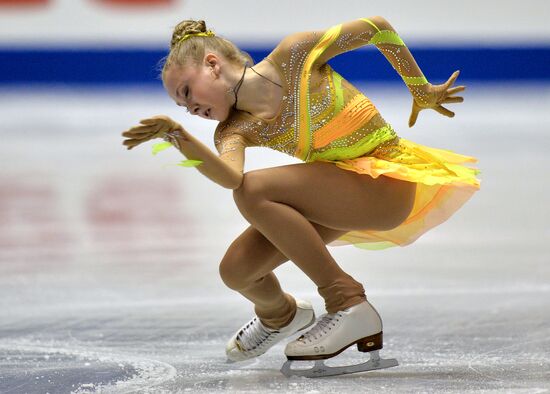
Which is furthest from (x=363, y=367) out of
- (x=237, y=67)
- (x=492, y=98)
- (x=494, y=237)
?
(x=492, y=98)

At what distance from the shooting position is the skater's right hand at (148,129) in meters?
1.83

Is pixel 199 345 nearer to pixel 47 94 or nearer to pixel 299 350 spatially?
pixel 299 350

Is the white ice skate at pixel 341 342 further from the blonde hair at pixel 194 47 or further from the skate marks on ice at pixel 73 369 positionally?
the blonde hair at pixel 194 47

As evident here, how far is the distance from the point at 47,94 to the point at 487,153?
407cm

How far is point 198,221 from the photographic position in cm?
405

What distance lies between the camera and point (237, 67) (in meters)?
2.18

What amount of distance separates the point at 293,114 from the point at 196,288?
0.96 metres

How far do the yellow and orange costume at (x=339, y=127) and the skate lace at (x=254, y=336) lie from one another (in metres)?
0.40

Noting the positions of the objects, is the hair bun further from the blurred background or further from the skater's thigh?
the blurred background

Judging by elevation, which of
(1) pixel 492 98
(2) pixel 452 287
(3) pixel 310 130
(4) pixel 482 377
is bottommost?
(4) pixel 482 377

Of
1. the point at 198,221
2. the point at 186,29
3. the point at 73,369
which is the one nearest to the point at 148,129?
the point at 186,29

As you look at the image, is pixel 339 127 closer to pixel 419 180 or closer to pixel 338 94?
pixel 338 94

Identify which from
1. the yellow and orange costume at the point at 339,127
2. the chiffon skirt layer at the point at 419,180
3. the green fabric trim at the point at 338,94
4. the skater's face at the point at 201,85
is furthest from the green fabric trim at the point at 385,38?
A: the skater's face at the point at 201,85

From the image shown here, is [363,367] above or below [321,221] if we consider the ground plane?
below
